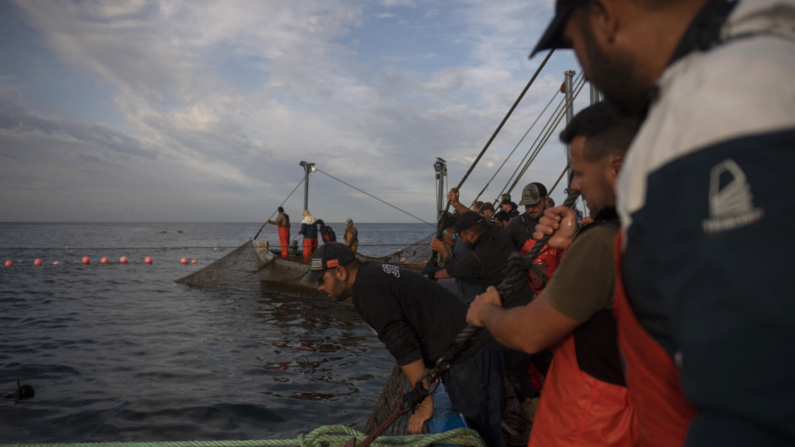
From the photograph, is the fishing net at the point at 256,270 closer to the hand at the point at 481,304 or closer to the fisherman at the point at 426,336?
the fisherman at the point at 426,336

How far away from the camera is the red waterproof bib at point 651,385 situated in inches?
33.0

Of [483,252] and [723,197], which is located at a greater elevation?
[723,197]

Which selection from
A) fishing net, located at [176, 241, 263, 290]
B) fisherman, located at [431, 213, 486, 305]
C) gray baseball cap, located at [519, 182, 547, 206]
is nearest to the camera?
fisherman, located at [431, 213, 486, 305]

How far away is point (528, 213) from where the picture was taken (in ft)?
19.7

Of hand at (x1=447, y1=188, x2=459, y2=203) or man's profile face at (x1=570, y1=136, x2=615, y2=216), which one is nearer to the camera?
man's profile face at (x1=570, y1=136, x2=615, y2=216)

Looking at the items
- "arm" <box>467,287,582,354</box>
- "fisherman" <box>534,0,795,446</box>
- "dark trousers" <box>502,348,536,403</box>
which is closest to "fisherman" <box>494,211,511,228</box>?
"dark trousers" <box>502,348,536,403</box>

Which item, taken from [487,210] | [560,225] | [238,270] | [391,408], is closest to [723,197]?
[560,225]

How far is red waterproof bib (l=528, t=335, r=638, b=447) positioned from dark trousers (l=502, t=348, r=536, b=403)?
2.46 m

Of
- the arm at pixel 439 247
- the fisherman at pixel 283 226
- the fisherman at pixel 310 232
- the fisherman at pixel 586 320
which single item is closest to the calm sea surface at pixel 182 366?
the fisherman at pixel 283 226

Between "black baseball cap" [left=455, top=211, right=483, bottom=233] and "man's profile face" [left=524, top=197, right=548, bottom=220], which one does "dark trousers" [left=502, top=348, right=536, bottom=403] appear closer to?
"black baseball cap" [left=455, top=211, right=483, bottom=233]

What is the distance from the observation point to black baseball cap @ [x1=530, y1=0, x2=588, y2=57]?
907 millimetres

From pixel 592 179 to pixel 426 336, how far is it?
182 cm

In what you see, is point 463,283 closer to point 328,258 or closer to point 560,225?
point 328,258

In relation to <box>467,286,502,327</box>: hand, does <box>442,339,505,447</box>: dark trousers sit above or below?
below
